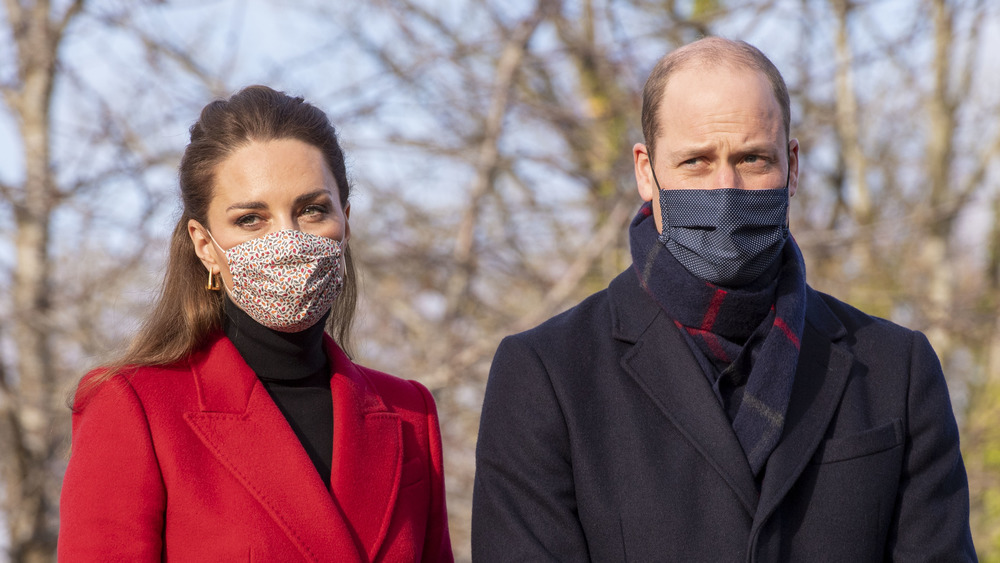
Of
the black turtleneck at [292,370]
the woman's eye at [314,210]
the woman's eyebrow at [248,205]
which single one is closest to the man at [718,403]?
the black turtleneck at [292,370]

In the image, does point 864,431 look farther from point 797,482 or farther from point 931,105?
point 931,105

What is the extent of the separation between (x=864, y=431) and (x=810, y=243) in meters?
6.37

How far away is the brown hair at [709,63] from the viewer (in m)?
2.70

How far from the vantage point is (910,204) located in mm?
13711

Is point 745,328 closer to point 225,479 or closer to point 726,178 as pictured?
point 726,178

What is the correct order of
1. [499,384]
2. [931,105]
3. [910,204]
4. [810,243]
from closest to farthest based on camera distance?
[499,384] → [810,243] → [931,105] → [910,204]

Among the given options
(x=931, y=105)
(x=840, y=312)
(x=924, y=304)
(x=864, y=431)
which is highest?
(x=931, y=105)

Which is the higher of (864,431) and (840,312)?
(840,312)

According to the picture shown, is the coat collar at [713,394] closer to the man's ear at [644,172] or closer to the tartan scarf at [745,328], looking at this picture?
the tartan scarf at [745,328]

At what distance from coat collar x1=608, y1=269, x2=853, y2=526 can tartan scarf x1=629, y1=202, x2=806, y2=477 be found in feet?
0.15

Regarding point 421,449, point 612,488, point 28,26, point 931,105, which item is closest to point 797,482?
point 612,488

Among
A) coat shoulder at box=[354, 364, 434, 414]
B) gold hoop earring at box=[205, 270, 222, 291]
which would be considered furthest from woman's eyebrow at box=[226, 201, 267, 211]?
coat shoulder at box=[354, 364, 434, 414]

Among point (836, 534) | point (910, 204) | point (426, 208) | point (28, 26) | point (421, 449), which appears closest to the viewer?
point (836, 534)

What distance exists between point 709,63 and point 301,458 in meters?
1.53
